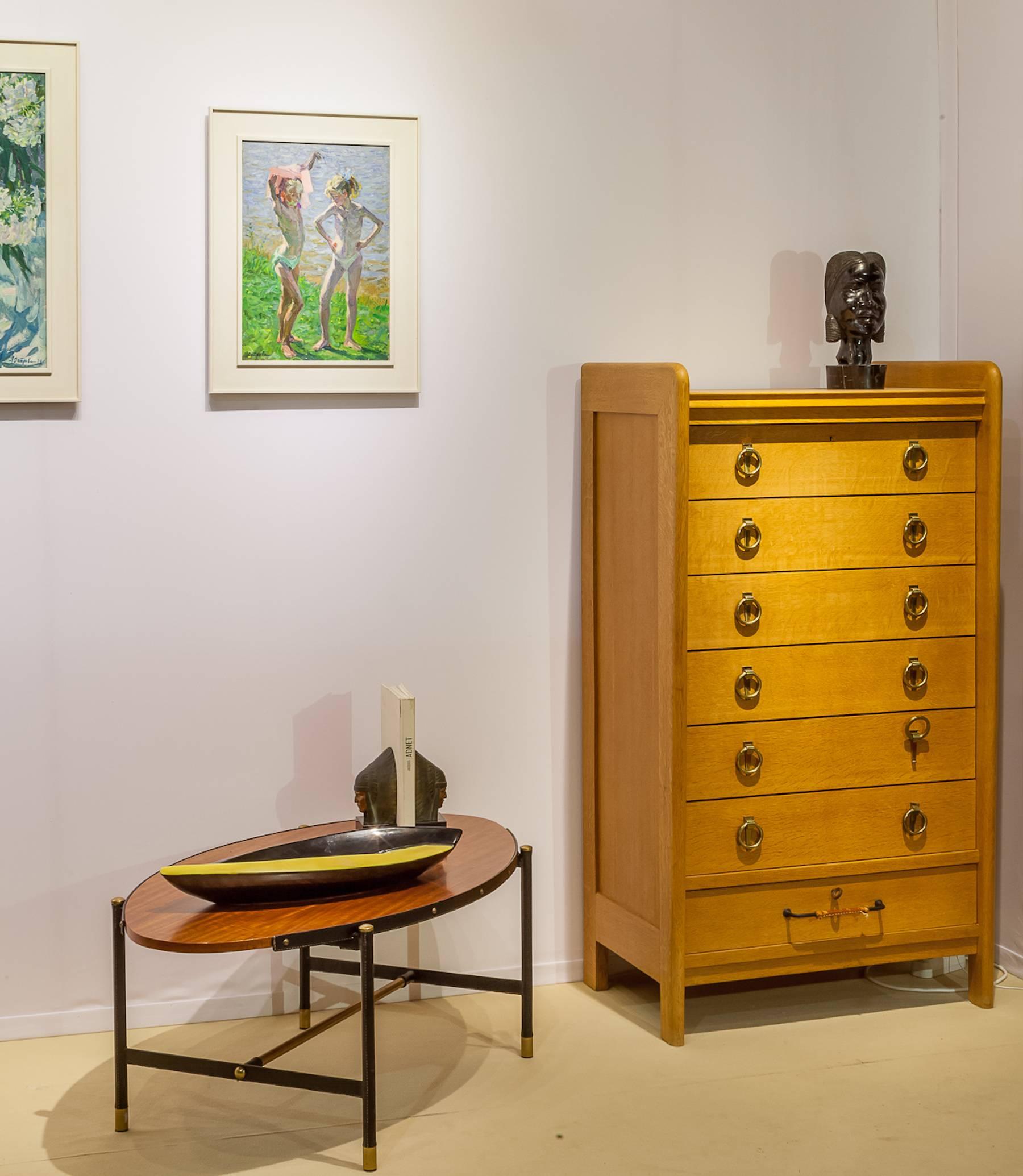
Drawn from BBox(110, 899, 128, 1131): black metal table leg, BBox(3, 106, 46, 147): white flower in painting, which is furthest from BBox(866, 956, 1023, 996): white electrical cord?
BBox(3, 106, 46, 147): white flower in painting

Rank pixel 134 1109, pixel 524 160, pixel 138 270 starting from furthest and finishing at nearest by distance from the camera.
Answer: pixel 524 160, pixel 138 270, pixel 134 1109

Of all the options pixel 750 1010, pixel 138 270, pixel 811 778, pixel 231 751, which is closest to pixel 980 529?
pixel 811 778

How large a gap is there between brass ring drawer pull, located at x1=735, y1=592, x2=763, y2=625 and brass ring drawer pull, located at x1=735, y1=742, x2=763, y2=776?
271mm

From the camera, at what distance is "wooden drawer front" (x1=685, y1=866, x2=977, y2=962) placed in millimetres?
2842

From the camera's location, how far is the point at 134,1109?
2.54m

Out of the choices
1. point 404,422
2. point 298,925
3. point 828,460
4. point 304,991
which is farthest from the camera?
point 404,422

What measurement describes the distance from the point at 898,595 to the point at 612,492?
69cm

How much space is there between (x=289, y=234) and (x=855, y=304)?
1.31m

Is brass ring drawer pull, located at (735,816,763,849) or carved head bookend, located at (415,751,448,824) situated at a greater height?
carved head bookend, located at (415,751,448,824)

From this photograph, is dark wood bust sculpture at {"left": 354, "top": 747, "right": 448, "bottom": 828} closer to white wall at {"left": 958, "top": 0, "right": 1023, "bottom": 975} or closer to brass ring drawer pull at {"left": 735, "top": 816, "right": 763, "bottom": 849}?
brass ring drawer pull at {"left": 735, "top": 816, "right": 763, "bottom": 849}

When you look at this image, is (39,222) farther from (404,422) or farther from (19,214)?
(404,422)

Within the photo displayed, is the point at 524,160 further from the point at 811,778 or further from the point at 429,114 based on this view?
the point at 811,778

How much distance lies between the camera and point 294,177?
2.92 meters

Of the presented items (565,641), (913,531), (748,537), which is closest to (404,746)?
(565,641)
